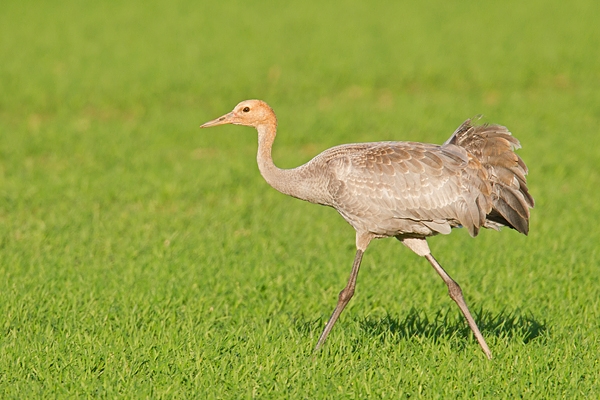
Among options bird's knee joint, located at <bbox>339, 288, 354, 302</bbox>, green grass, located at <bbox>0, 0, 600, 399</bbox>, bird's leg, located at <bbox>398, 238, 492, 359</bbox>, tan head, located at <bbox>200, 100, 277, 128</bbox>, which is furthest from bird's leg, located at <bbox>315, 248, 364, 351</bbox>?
tan head, located at <bbox>200, 100, 277, 128</bbox>

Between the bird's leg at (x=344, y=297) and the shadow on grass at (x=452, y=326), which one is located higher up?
the bird's leg at (x=344, y=297)

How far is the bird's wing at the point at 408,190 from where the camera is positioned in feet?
21.7

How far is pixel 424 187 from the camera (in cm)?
662

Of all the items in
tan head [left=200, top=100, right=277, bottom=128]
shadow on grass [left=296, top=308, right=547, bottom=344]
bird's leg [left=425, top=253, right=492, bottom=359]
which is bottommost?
shadow on grass [left=296, top=308, right=547, bottom=344]

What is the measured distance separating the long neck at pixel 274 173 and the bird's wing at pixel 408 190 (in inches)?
13.1

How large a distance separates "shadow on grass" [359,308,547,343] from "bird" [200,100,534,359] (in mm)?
403

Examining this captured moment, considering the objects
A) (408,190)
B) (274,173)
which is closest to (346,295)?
(408,190)

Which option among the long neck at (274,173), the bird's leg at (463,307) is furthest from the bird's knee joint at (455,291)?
the long neck at (274,173)

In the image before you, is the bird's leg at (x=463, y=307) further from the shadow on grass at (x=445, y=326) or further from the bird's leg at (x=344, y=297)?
the bird's leg at (x=344, y=297)

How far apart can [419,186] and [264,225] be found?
4421 millimetres

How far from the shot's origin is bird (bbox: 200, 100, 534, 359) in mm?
6613

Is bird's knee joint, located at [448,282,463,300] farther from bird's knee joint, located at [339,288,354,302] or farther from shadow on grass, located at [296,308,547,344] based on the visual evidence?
bird's knee joint, located at [339,288,354,302]

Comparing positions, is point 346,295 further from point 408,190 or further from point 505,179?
point 505,179

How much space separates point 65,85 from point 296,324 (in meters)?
13.0
